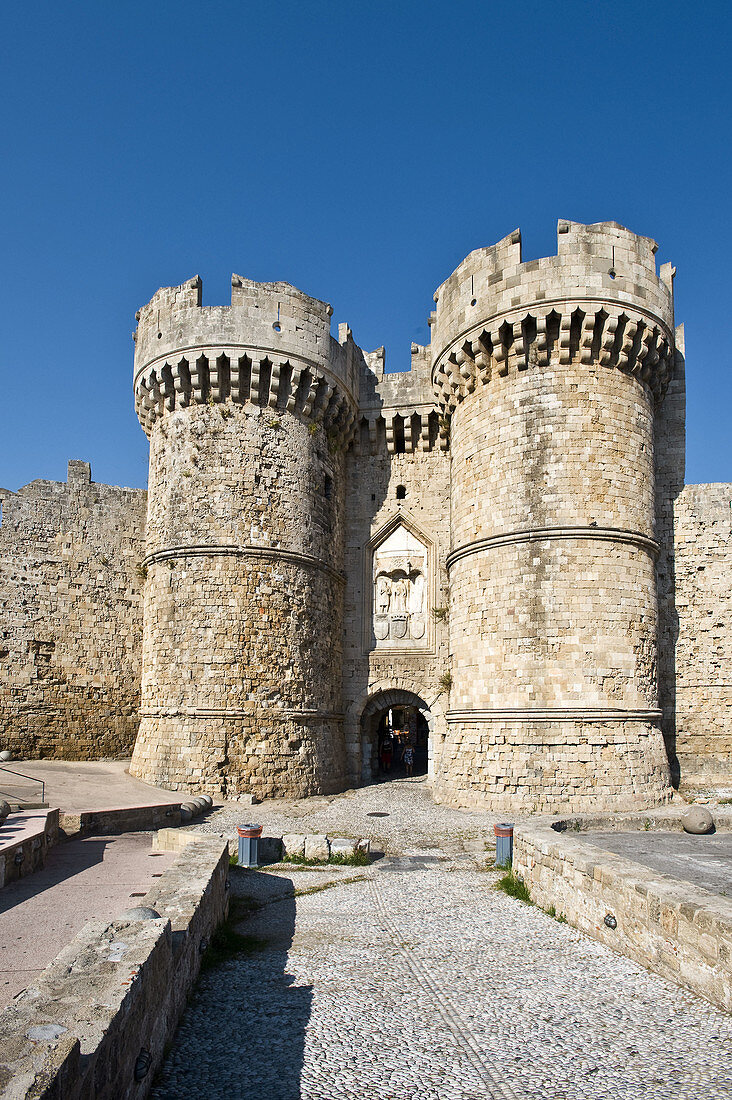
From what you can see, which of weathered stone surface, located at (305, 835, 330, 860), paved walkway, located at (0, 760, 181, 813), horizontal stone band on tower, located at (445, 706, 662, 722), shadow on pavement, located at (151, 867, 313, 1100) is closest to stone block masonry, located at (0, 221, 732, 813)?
horizontal stone band on tower, located at (445, 706, 662, 722)

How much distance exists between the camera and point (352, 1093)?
3115mm

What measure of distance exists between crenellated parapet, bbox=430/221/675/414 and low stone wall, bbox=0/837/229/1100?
36.7 ft

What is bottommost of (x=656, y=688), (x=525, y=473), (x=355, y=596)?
(x=656, y=688)

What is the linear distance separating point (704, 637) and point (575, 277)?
6.75 metres

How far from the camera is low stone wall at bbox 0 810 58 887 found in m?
6.68

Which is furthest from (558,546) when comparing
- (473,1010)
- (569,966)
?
(473,1010)

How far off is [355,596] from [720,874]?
10837 millimetres

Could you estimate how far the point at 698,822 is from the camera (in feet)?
29.9

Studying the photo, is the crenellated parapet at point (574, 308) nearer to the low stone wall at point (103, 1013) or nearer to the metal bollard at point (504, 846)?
the metal bollard at point (504, 846)

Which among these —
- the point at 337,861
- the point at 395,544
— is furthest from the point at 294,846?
the point at 395,544

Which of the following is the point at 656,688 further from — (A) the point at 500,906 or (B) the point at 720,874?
(A) the point at 500,906

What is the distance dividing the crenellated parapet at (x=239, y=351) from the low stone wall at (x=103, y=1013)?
1161 cm

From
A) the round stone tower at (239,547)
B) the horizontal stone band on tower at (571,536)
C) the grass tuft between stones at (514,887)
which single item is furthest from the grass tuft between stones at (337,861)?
the horizontal stone band on tower at (571,536)

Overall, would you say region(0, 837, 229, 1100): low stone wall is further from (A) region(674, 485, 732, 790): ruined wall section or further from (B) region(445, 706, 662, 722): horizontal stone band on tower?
(A) region(674, 485, 732, 790): ruined wall section
